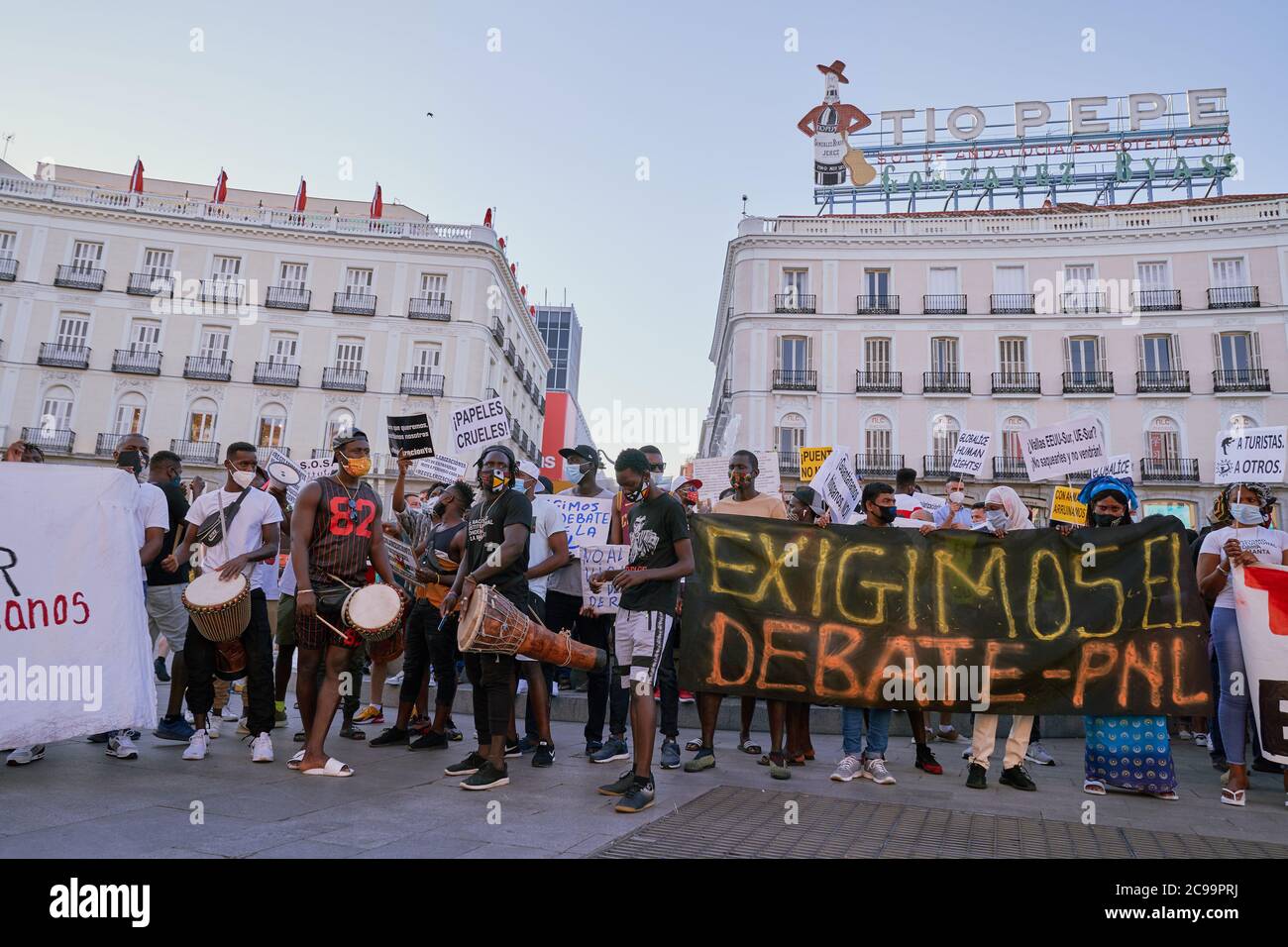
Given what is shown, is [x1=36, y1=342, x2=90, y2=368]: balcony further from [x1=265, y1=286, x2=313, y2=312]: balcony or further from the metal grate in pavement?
the metal grate in pavement

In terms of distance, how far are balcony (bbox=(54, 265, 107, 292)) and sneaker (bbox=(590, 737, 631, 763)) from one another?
4317cm

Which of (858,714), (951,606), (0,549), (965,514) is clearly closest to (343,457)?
(0,549)

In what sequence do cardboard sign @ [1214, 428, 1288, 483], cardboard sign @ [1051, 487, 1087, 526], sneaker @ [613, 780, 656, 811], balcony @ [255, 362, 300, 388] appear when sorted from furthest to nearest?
1. balcony @ [255, 362, 300, 388]
2. cardboard sign @ [1051, 487, 1087, 526]
3. cardboard sign @ [1214, 428, 1288, 483]
4. sneaker @ [613, 780, 656, 811]

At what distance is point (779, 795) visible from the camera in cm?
498

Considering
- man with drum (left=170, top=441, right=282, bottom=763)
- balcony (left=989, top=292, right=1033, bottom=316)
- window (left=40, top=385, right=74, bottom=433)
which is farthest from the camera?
window (left=40, top=385, right=74, bottom=433)

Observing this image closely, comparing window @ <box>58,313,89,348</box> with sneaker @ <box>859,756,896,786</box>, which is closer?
sneaker @ <box>859,756,896,786</box>

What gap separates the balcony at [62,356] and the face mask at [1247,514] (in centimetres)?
4479

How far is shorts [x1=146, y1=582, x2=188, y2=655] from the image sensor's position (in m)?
6.43

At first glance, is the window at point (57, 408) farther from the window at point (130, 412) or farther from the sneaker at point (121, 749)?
the sneaker at point (121, 749)

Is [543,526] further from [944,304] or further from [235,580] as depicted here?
[944,304]

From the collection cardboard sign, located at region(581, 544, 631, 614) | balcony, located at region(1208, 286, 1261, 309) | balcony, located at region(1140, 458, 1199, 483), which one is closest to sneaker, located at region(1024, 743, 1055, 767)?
cardboard sign, located at region(581, 544, 631, 614)

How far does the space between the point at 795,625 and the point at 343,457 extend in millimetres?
3365
